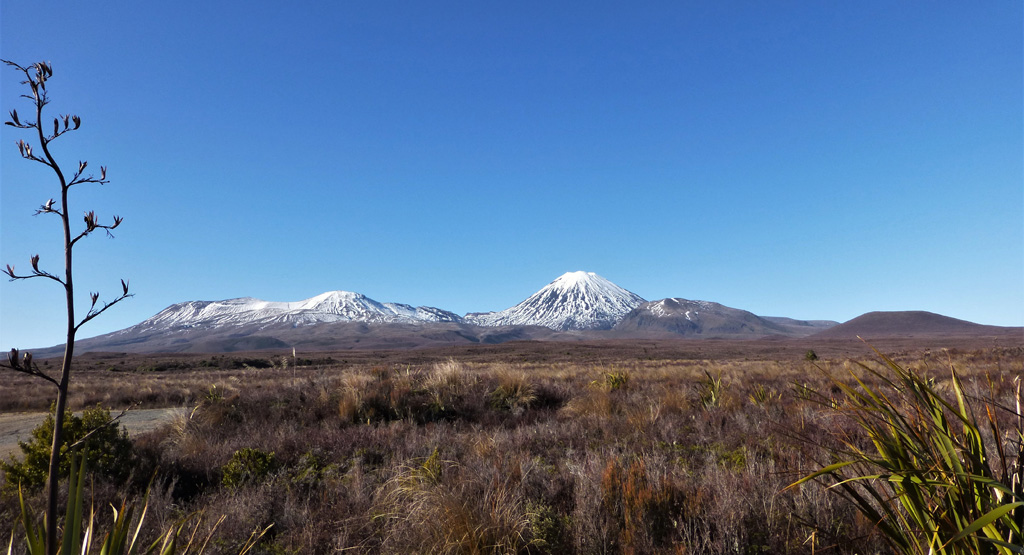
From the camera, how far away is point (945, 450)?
217cm

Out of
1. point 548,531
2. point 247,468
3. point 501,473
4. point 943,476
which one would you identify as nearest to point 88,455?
point 247,468

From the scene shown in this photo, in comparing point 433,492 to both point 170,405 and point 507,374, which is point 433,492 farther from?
point 170,405

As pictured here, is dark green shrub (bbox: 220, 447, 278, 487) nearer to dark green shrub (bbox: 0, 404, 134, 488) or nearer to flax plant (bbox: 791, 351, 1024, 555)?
dark green shrub (bbox: 0, 404, 134, 488)

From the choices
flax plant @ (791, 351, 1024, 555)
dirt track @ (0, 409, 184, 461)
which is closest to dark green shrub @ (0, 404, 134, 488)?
dirt track @ (0, 409, 184, 461)

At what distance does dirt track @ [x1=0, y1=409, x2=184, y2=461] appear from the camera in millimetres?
8855

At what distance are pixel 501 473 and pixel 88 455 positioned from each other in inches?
178

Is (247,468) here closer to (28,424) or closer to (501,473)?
(501,473)

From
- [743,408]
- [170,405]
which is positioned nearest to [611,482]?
[743,408]

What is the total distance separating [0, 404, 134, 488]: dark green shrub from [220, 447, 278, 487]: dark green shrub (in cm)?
114

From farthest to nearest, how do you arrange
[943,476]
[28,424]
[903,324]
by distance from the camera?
1. [903,324]
2. [28,424]
3. [943,476]

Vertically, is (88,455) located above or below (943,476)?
below

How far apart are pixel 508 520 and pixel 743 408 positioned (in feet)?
22.7

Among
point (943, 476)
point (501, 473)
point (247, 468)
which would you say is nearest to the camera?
point (943, 476)

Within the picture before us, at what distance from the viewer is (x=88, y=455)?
201 inches
